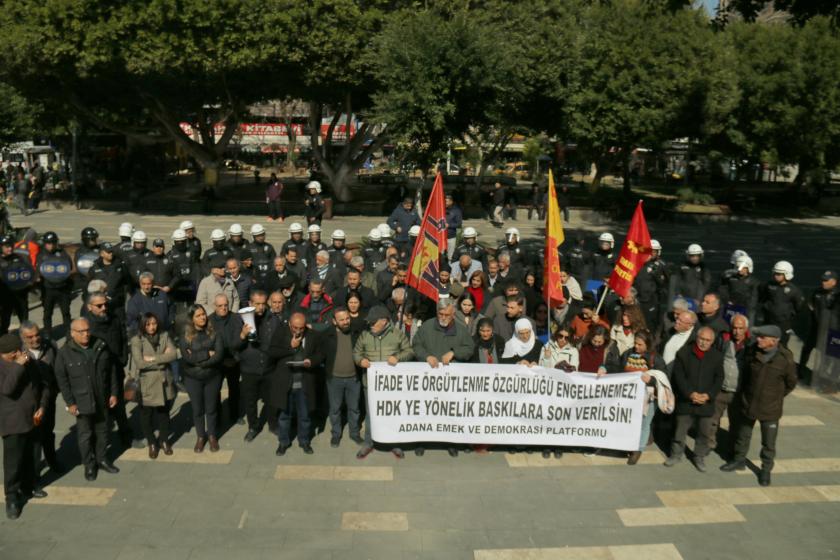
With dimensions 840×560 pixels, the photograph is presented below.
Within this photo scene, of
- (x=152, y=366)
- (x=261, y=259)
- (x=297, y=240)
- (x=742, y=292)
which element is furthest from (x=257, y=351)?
(x=742, y=292)

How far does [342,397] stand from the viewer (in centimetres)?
870

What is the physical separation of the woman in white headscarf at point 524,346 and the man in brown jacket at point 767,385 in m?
2.14

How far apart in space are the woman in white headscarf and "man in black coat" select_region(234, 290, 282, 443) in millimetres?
2560

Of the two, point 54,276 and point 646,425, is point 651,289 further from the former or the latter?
point 54,276

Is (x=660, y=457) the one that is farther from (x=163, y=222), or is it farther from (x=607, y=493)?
(x=163, y=222)

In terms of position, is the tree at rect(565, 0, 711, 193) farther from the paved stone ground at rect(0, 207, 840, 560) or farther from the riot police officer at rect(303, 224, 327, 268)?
the paved stone ground at rect(0, 207, 840, 560)

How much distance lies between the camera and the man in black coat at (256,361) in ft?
28.3

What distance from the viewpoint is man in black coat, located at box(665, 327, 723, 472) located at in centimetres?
803

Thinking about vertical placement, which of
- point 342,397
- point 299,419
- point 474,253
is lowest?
point 299,419

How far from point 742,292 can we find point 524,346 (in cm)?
438

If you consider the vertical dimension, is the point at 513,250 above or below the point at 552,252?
below

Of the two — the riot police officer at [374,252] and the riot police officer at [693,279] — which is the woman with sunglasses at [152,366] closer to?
the riot police officer at [374,252]

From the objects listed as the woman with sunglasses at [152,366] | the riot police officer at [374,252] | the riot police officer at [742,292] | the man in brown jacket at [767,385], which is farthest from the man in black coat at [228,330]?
the riot police officer at [742,292]

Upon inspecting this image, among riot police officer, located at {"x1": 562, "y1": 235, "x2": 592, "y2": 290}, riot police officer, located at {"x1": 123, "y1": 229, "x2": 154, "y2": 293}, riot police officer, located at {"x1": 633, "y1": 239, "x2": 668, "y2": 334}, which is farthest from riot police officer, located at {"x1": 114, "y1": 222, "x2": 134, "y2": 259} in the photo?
riot police officer, located at {"x1": 633, "y1": 239, "x2": 668, "y2": 334}
